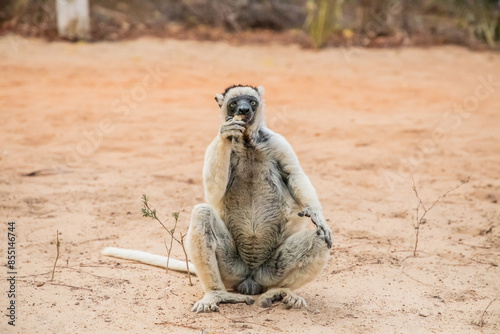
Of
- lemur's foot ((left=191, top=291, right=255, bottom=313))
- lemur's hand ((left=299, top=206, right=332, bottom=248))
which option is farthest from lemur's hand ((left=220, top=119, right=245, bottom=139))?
lemur's foot ((left=191, top=291, right=255, bottom=313))

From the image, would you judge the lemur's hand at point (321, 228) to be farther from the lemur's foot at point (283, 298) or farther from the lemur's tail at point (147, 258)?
the lemur's tail at point (147, 258)

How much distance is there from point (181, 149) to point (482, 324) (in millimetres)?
4946

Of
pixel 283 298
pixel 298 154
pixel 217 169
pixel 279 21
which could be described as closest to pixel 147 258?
pixel 217 169

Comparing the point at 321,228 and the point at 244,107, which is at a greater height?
the point at 244,107

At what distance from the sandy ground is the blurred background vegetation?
5.49 feet

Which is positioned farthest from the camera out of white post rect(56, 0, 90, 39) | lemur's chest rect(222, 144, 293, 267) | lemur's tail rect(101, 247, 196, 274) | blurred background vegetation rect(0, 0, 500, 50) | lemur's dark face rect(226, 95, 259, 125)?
blurred background vegetation rect(0, 0, 500, 50)

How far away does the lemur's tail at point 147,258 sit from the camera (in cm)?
468

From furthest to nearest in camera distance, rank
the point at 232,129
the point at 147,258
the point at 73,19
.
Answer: the point at 73,19
the point at 147,258
the point at 232,129

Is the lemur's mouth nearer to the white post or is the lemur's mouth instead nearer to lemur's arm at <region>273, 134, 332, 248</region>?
lemur's arm at <region>273, 134, 332, 248</region>

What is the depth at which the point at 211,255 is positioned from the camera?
4.02 metres

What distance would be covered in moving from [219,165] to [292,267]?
879mm

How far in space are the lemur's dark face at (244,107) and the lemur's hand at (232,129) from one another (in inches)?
5.9

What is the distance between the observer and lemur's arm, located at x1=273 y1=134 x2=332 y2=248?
3961 millimetres

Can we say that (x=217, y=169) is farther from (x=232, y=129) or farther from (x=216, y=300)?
(x=216, y=300)
